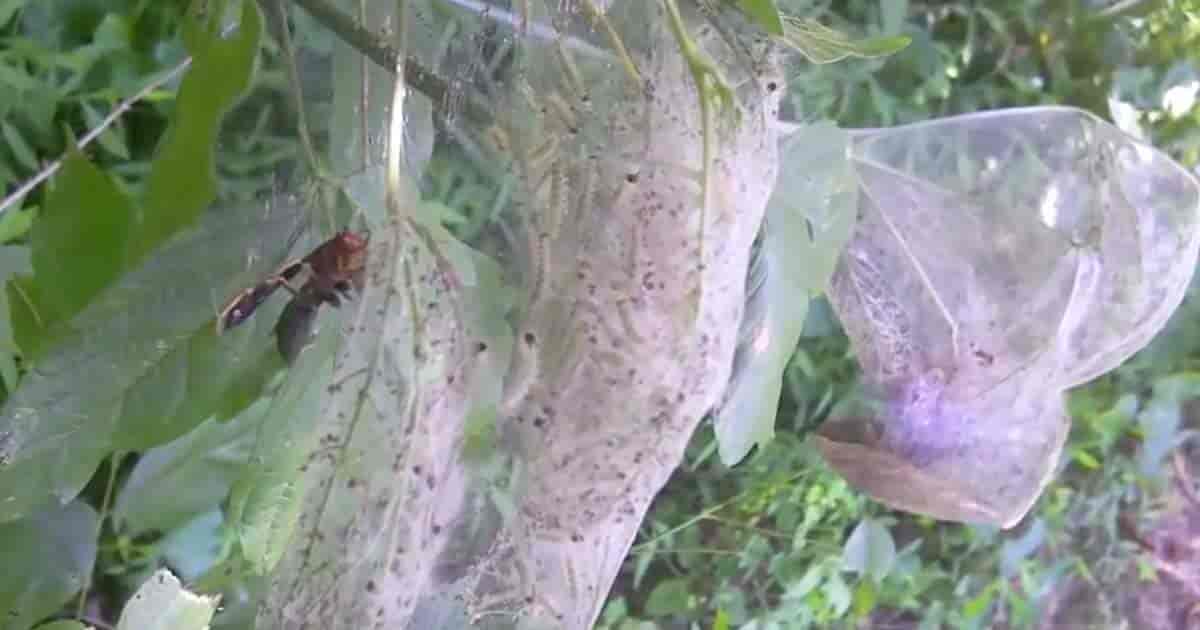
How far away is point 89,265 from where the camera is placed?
33cm

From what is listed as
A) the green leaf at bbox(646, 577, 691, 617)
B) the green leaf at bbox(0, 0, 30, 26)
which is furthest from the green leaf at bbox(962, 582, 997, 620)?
the green leaf at bbox(0, 0, 30, 26)

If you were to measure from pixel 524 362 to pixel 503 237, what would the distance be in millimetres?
71

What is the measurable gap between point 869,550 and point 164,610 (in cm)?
73

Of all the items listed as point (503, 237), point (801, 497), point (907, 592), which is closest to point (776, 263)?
point (503, 237)

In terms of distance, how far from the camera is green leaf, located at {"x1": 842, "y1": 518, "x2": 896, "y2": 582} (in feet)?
3.37

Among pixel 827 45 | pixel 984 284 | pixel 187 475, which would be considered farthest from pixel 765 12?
pixel 187 475

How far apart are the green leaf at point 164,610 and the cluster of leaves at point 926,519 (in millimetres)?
570

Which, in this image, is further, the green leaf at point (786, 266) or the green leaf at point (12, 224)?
the green leaf at point (12, 224)

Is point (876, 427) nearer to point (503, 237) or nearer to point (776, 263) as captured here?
point (776, 263)

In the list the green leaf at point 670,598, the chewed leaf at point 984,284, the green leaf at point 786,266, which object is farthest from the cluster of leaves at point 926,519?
the green leaf at point 786,266

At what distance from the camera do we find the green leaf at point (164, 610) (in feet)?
1.42

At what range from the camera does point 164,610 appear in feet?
1.42

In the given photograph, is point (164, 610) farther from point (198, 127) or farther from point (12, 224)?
point (12, 224)

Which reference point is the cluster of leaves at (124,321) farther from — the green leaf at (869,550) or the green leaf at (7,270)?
the green leaf at (869,550)
